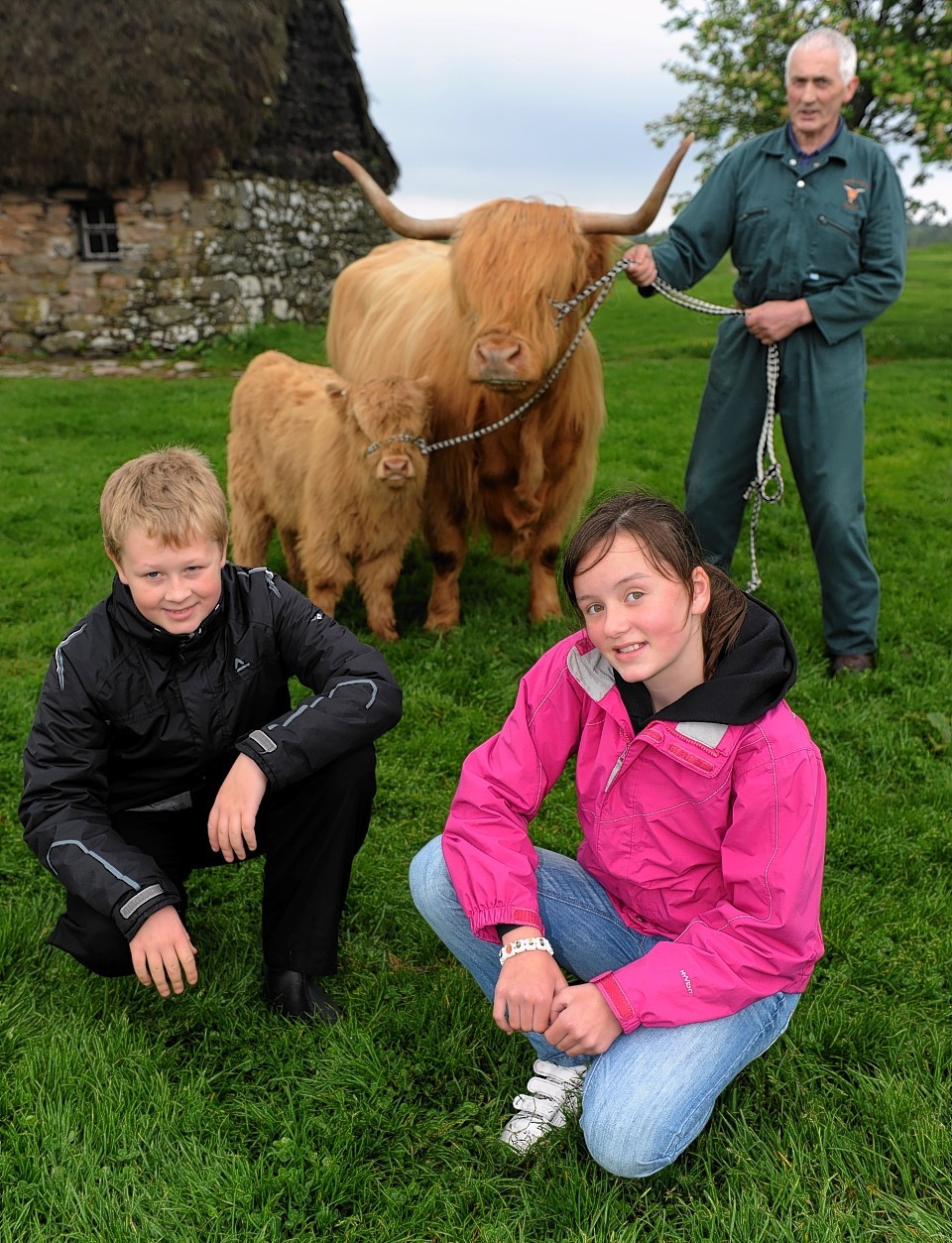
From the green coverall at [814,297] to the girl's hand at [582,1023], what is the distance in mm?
3107

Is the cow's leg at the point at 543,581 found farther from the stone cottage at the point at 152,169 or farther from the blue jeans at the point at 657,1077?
the stone cottage at the point at 152,169

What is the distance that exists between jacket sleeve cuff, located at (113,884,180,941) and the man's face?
3.92 metres

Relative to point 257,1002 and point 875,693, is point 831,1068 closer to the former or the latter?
point 257,1002

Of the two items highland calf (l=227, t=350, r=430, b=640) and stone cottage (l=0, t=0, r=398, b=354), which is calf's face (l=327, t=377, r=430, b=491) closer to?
highland calf (l=227, t=350, r=430, b=640)

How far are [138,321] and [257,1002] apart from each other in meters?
12.3

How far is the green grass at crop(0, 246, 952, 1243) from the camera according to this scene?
200 cm

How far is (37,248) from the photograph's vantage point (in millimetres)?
13172

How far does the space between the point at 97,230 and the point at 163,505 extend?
13.1 metres

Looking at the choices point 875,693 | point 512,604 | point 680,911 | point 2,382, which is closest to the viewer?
point 680,911

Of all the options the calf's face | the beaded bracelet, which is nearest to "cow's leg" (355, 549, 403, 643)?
the calf's face

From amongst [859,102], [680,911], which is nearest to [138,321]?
[859,102]

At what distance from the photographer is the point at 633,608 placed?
2.02m

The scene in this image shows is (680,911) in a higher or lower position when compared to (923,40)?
lower

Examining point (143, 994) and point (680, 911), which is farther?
point (143, 994)
